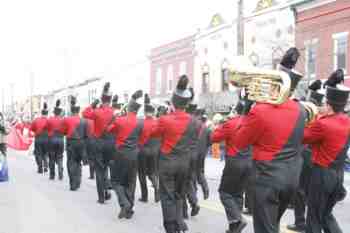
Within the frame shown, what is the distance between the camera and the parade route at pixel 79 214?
28.4ft

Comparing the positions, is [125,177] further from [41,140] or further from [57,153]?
[41,140]

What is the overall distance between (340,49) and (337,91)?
19.8m

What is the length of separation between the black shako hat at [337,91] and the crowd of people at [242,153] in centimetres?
1

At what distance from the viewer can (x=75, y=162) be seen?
44.3 ft

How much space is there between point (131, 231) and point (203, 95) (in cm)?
2710

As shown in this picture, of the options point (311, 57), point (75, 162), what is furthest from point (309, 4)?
point (75, 162)

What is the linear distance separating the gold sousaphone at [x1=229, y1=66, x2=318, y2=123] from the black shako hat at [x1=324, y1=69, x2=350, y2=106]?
1.34 m

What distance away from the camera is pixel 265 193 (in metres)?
5.00

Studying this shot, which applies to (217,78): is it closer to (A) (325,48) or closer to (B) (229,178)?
(A) (325,48)

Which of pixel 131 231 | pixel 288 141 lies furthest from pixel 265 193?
pixel 131 231

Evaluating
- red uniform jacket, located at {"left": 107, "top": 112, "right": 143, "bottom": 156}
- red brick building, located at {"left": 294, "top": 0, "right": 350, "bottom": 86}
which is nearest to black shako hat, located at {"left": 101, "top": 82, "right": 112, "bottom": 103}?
red uniform jacket, located at {"left": 107, "top": 112, "right": 143, "bottom": 156}

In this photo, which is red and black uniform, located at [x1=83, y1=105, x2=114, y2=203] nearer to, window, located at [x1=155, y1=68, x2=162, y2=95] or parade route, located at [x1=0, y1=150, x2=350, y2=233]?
parade route, located at [x1=0, y1=150, x2=350, y2=233]

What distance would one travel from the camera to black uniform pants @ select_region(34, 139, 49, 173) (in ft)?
55.3

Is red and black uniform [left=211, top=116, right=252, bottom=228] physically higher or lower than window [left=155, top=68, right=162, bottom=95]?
lower
